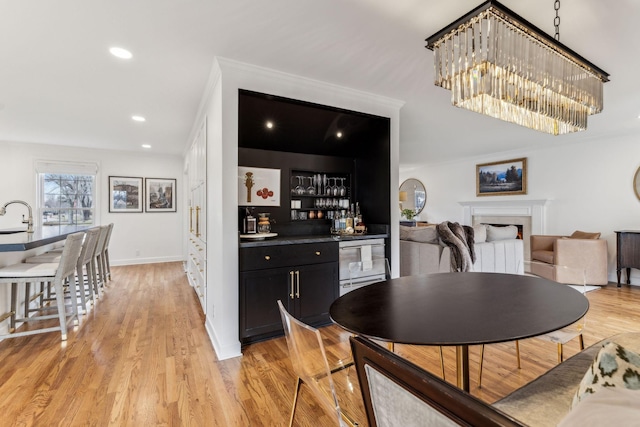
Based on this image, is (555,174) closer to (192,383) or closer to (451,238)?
(451,238)

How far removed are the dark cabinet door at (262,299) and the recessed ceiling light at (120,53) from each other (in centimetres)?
200

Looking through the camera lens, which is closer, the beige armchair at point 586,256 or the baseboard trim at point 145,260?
the beige armchair at point 586,256

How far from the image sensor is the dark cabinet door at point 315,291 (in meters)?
2.78

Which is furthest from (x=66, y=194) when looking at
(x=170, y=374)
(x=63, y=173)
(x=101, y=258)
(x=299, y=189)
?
(x=170, y=374)

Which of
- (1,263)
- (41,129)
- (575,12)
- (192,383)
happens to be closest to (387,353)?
(192,383)

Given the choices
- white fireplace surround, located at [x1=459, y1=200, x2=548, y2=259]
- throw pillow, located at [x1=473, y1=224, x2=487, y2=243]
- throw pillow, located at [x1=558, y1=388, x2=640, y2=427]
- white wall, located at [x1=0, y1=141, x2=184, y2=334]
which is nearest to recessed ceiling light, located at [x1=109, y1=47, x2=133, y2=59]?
throw pillow, located at [x1=558, y1=388, x2=640, y2=427]

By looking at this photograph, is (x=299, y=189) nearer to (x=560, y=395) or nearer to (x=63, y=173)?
(x=560, y=395)

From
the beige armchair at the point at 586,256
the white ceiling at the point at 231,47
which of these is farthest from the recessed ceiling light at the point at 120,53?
the beige armchair at the point at 586,256

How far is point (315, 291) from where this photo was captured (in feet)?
9.34

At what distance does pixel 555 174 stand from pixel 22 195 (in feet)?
33.3

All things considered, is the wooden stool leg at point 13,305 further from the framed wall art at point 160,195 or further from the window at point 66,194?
the framed wall art at point 160,195

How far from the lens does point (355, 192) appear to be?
12.5 ft

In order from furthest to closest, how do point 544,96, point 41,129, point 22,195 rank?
1. point 22,195
2. point 41,129
3. point 544,96

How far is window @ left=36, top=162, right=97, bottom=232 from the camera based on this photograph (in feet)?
18.6
